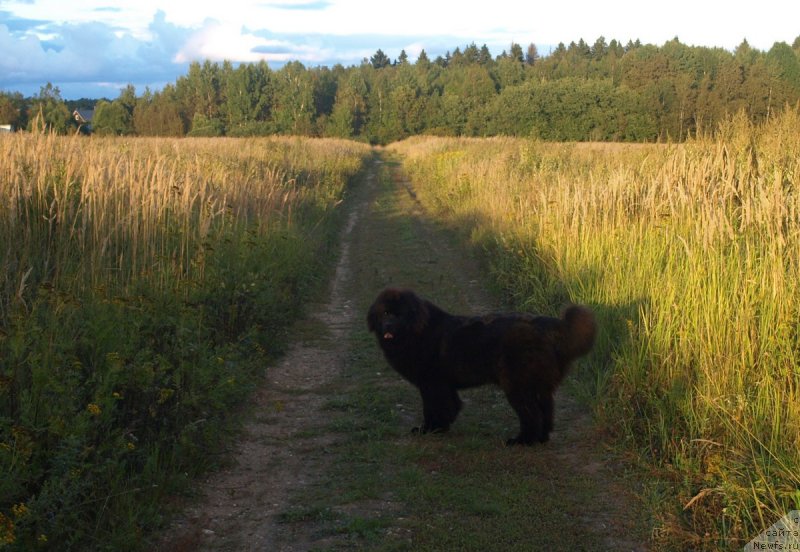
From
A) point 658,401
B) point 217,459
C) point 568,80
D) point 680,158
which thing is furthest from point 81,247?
point 568,80

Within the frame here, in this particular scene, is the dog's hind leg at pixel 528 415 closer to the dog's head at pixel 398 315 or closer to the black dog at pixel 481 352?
the black dog at pixel 481 352

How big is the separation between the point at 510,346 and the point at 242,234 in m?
6.33

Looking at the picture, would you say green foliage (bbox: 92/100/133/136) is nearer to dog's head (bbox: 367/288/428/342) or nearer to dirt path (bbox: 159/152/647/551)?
dirt path (bbox: 159/152/647/551)

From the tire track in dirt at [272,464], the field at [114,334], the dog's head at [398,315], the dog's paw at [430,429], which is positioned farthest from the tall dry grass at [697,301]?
the field at [114,334]

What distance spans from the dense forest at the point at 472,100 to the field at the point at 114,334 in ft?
9.43

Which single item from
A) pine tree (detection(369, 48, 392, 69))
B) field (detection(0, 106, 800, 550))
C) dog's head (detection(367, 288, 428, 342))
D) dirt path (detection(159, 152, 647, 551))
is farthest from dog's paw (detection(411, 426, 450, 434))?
pine tree (detection(369, 48, 392, 69))

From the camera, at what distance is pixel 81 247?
7082 millimetres

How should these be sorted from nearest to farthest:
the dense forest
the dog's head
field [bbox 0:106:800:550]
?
field [bbox 0:106:800:550]
the dog's head
the dense forest

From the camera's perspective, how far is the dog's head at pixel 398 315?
622 centimetres

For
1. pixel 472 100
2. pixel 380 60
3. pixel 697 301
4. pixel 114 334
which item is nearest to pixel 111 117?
pixel 114 334

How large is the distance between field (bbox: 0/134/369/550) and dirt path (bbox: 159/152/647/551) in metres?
0.35

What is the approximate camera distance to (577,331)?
220 inches

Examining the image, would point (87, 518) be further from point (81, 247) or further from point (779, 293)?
point (779, 293)

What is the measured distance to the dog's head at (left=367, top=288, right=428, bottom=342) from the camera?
20.4 ft
